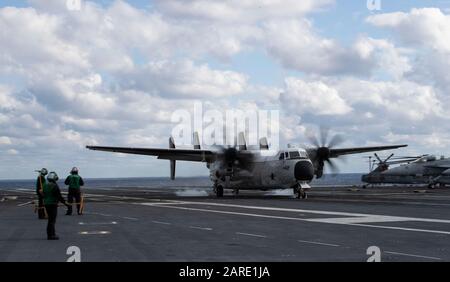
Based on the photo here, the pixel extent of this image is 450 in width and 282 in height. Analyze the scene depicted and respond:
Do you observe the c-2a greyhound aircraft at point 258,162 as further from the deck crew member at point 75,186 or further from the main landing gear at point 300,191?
the deck crew member at point 75,186

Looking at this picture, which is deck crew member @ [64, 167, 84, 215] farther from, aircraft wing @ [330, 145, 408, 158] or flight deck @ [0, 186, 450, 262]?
aircraft wing @ [330, 145, 408, 158]

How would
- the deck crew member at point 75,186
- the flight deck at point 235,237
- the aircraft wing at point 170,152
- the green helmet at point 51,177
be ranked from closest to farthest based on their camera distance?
the flight deck at point 235,237 → the green helmet at point 51,177 → the deck crew member at point 75,186 → the aircraft wing at point 170,152

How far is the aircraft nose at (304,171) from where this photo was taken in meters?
37.2

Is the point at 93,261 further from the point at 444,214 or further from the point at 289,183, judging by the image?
the point at 289,183

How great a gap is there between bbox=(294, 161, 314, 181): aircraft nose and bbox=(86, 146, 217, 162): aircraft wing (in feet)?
32.2

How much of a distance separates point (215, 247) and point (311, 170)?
79.4ft

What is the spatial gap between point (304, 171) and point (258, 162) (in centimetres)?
628

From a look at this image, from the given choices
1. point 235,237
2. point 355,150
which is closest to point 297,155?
point 355,150

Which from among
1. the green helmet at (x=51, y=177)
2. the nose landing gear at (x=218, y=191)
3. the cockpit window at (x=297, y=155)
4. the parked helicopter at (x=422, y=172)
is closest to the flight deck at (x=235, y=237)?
the green helmet at (x=51, y=177)

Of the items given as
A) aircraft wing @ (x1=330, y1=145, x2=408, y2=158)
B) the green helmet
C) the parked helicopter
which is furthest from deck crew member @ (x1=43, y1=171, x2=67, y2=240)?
the parked helicopter

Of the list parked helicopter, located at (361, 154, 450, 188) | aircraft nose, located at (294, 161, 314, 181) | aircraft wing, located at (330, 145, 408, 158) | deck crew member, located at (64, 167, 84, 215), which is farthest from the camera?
parked helicopter, located at (361, 154, 450, 188)

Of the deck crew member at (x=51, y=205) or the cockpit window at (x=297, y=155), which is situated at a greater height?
the cockpit window at (x=297, y=155)

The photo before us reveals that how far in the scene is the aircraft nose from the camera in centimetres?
3722
